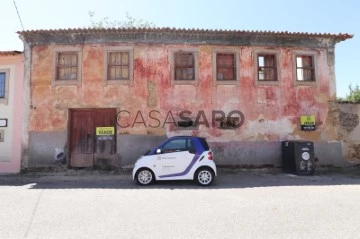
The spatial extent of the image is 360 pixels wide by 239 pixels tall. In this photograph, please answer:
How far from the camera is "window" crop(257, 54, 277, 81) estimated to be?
13789 mm

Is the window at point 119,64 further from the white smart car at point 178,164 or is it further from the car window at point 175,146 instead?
the white smart car at point 178,164

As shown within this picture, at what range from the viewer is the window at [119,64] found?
1312cm

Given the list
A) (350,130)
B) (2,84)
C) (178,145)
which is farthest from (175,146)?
(350,130)

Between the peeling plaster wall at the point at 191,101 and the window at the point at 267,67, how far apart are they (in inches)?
11.7

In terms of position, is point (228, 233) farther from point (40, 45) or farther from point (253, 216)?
point (40, 45)

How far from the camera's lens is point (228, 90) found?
13.4 meters

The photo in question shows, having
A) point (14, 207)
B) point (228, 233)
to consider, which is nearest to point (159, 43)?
point (14, 207)

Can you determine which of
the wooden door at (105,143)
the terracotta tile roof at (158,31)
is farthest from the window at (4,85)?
the wooden door at (105,143)

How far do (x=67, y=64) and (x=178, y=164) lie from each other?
23.0 ft

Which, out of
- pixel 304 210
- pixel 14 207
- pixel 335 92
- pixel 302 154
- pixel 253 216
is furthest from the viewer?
pixel 335 92

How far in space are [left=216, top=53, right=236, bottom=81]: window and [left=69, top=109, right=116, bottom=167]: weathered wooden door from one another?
4794 mm

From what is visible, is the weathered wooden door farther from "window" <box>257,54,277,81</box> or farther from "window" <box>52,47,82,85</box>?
"window" <box>257,54,277,81</box>

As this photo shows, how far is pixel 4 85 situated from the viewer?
13242 millimetres

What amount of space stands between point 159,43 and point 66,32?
3815mm
